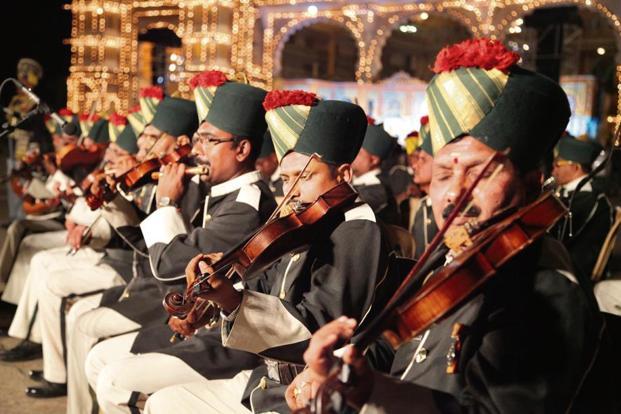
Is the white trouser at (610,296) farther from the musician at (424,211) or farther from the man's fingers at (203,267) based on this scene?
the man's fingers at (203,267)

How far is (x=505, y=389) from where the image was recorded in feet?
5.96

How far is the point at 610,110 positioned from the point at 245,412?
21.1 meters

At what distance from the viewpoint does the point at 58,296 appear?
5488mm

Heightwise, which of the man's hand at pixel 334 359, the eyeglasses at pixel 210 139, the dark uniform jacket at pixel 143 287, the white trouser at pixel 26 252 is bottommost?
the white trouser at pixel 26 252

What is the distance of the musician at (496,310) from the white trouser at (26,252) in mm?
5442

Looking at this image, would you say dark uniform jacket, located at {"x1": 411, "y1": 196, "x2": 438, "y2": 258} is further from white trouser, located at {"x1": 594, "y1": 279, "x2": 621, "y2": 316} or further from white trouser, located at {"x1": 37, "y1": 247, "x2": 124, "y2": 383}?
white trouser, located at {"x1": 37, "y1": 247, "x2": 124, "y2": 383}

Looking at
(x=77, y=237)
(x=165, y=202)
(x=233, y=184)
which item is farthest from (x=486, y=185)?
(x=77, y=237)

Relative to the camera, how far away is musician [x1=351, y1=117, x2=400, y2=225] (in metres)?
6.42

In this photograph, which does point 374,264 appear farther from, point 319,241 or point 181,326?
point 181,326

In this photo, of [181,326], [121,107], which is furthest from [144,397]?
[121,107]

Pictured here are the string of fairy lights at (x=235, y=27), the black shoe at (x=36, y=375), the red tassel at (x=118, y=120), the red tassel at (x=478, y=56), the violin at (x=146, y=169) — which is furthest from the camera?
the string of fairy lights at (x=235, y=27)

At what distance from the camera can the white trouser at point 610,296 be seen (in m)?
4.70

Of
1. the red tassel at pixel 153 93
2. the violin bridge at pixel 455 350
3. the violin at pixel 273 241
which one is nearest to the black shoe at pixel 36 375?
the red tassel at pixel 153 93

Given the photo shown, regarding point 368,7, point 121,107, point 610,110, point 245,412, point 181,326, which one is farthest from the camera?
point 610,110
